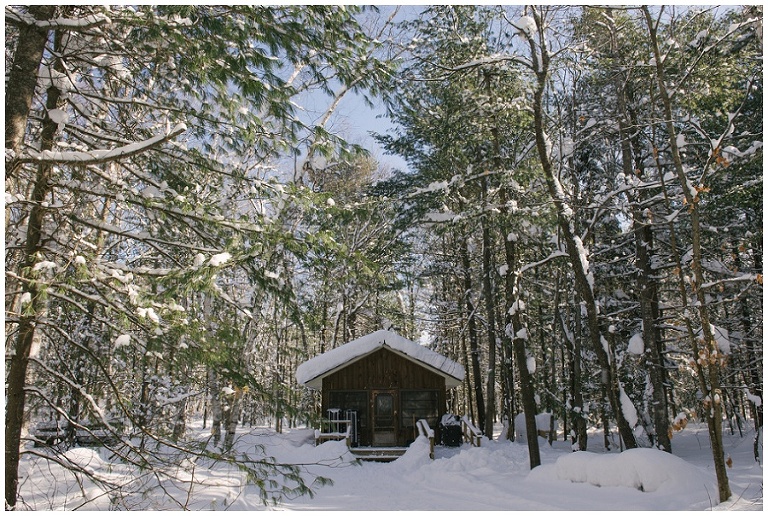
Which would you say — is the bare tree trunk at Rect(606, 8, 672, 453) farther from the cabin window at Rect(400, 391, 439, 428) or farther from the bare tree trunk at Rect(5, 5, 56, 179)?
the bare tree trunk at Rect(5, 5, 56, 179)

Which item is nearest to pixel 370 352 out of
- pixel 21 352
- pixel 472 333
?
pixel 472 333

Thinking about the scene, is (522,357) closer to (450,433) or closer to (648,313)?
(648,313)

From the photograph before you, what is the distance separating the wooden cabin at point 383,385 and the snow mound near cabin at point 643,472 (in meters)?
8.64

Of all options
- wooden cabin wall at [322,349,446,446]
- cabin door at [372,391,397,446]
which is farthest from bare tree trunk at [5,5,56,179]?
cabin door at [372,391,397,446]

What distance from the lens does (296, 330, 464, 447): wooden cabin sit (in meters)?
17.7

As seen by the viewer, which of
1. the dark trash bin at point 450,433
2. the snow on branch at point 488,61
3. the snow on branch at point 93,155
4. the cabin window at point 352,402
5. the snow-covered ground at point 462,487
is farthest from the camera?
the cabin window at point 352,402

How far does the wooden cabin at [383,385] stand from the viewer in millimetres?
17703

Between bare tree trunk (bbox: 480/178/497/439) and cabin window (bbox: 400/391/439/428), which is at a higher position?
bare tree trunk (bbox: 480/178/497/439)

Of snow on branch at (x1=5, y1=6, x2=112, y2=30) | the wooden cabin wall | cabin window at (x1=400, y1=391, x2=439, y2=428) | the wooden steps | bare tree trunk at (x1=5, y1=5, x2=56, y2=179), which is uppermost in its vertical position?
snow on branch at (x1=5, y1=6, x2=112, y2=30)

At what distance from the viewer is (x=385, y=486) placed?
10.4m

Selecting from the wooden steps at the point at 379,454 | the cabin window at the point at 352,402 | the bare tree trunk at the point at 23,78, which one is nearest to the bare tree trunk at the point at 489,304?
the cabin window at the point at 352,402

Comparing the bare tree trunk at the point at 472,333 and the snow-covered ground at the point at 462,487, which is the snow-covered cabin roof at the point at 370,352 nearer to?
the bare tree trunk at the point at 472,333

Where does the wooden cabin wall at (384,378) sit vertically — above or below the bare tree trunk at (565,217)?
below

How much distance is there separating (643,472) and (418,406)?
10.6 m
